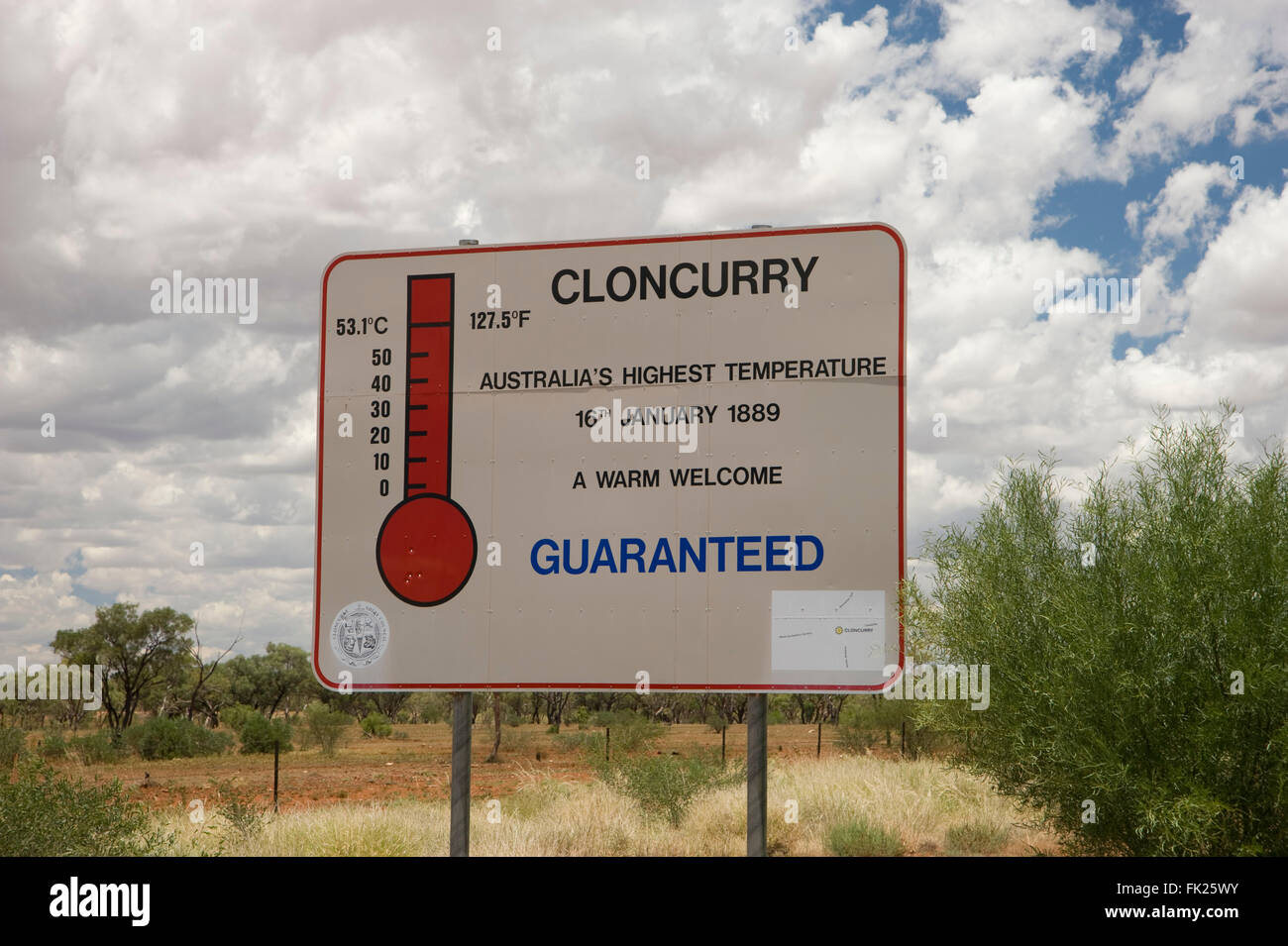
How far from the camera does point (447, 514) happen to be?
316 inches

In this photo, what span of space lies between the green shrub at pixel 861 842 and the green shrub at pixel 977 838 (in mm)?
598

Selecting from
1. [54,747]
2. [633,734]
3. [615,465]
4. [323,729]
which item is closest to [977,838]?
[615,465]

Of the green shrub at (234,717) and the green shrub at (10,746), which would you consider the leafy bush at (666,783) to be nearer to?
the green shrub at (10,746)

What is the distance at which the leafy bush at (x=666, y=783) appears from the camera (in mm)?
13453

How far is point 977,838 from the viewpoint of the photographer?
1157cm

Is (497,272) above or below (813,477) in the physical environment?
above

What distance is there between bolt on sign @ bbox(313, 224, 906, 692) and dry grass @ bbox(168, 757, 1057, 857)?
334 cm

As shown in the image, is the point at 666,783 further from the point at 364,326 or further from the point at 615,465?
the point at 364,326

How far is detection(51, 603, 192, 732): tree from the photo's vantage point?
39469 mm

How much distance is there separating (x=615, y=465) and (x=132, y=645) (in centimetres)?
3810

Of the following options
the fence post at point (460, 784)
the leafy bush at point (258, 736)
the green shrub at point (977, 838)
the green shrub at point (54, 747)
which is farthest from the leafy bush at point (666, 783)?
the leafy bush at point (258, 736)
